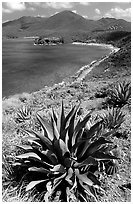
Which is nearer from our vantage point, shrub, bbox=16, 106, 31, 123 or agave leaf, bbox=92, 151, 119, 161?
agave leaf, bbox=92, 151, 119, 161

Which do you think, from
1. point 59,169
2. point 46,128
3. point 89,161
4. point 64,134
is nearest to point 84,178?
point 89,161

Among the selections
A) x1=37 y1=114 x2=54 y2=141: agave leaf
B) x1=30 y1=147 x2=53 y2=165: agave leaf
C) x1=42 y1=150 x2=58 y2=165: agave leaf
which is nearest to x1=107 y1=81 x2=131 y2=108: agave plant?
x1=37 y1=114 x2=54 y2=141: agave leaf

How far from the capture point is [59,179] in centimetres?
360

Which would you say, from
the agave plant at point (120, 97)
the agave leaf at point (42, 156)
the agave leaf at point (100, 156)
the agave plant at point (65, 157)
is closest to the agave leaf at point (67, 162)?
the agave plant at point (65, 157)

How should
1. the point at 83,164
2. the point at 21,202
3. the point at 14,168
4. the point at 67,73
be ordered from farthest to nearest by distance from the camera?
the point at 67,73, the point at 14,168, the point at 83,164, the point at 21,202

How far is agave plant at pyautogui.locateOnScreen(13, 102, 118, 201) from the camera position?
3545 millimetres

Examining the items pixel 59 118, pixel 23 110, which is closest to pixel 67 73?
pixel 23 110

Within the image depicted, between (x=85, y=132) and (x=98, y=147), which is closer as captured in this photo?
(x=98, y=147)

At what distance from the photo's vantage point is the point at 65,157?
3.73m

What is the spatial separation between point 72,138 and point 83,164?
1.54 feet

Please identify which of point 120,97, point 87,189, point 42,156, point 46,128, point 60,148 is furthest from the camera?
point 120,97

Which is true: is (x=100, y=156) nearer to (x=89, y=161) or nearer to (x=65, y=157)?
(x=89, y=161)

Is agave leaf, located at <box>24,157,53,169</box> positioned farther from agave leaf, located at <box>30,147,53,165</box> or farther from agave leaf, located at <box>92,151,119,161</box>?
agave leaf, located at <box>92,151,119,161</box>

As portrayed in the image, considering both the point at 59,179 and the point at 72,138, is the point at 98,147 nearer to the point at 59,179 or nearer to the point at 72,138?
the point at 72,138
